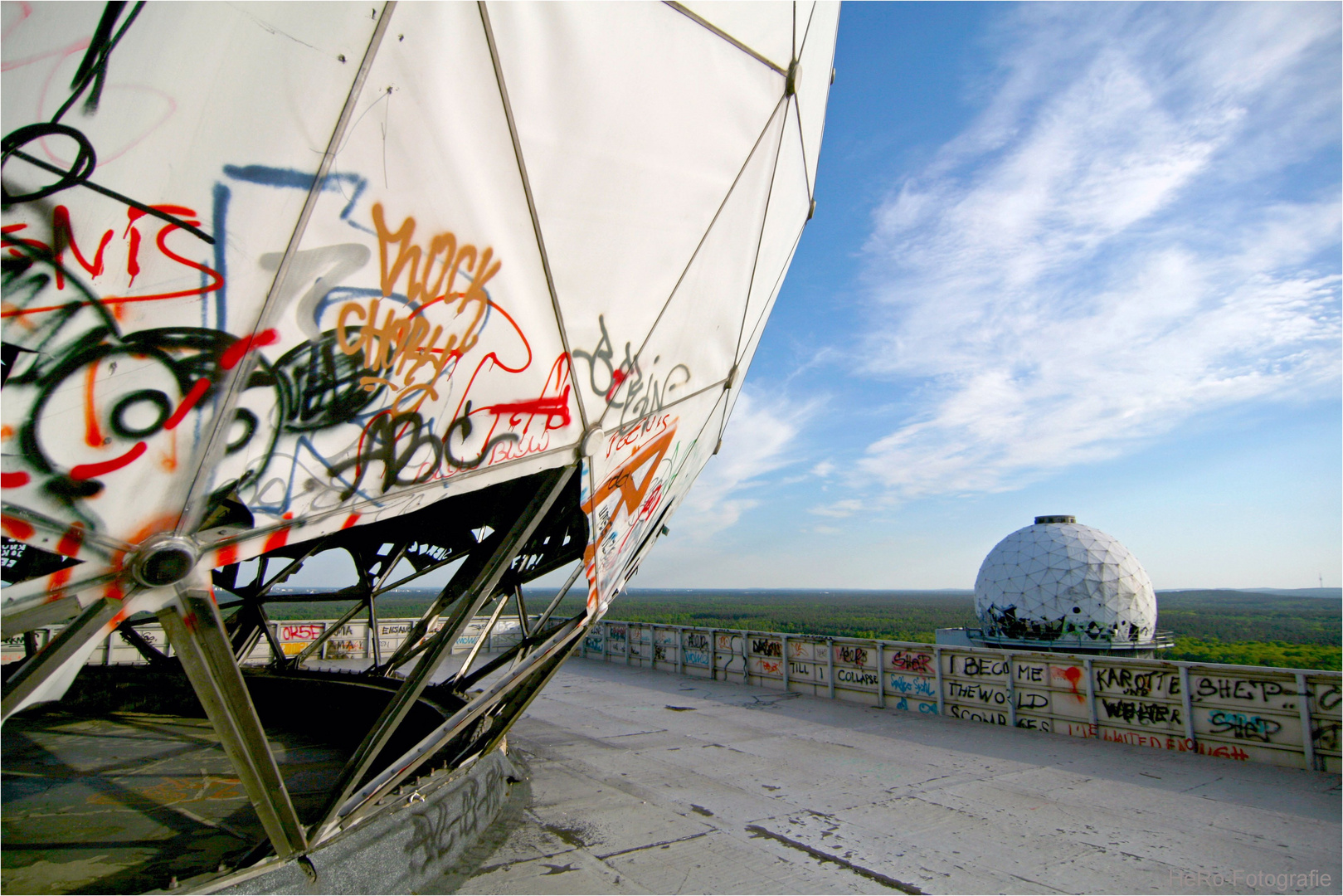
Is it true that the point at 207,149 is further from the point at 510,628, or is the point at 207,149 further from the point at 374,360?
the point at 510,628

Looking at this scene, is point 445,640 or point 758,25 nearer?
point 758,25

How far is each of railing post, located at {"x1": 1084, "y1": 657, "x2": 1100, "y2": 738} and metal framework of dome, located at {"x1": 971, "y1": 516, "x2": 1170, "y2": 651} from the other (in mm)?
9149

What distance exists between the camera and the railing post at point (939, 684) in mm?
13641

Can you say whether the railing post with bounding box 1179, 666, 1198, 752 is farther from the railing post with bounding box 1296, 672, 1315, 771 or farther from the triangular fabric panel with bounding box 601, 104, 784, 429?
the triangular fabric panel with bounding box 601, 104, 784, 429

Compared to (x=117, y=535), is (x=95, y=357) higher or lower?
higher

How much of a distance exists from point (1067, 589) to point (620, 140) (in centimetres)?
2111

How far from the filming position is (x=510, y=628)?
27281 millimetres

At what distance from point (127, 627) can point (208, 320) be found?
1126cm

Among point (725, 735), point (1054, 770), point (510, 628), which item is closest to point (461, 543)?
point (725, 735)

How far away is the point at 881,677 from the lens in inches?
572

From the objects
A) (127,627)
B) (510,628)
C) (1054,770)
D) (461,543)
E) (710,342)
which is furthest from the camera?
(510,628)

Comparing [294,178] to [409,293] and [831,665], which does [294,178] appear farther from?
[831,665]

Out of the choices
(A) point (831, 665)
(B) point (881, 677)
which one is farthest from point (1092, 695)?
(A) point (831, 665)

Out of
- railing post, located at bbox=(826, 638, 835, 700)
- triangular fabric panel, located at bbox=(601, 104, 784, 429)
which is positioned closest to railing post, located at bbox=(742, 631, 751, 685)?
railing post, located at bbox=(826, 638, 835, 700)
